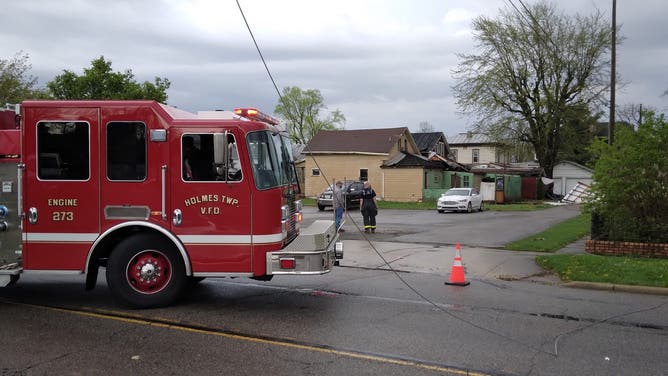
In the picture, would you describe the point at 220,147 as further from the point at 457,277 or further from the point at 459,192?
the point at 459,192

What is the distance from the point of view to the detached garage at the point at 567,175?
57656 millimetres

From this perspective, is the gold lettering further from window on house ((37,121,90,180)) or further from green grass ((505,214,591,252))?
green grass ((505,214,591,252))

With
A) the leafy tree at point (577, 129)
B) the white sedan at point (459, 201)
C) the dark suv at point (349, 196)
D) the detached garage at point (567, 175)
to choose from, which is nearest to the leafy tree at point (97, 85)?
the dark suv at point (349, 196)

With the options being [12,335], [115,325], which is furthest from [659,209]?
[12,335]

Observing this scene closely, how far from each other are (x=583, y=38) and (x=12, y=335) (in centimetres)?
4805

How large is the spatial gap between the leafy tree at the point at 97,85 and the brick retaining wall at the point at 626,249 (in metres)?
22.7

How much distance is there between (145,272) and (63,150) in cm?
188

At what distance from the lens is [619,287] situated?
9.72 meters

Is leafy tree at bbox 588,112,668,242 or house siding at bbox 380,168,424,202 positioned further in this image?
house siding at bbox 380,168,424,202

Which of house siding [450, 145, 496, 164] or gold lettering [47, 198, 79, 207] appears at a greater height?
house siding [450, 145, 496, 164]

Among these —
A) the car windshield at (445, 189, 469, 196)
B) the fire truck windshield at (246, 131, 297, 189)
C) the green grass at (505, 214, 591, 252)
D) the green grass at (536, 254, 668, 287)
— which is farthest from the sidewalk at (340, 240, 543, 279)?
the car windshield at (445, 189, 469, 196)

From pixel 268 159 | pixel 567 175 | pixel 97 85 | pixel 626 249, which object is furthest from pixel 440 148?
pixel 268 159

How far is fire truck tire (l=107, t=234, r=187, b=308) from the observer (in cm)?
746

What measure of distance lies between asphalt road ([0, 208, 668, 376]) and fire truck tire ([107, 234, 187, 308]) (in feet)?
0.71
